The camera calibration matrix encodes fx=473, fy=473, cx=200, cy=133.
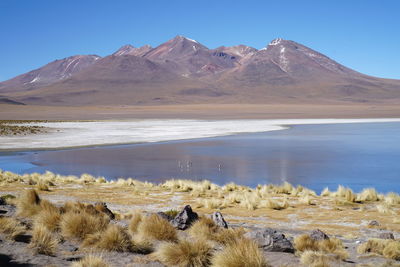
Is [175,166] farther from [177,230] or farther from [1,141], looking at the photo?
[1,141]

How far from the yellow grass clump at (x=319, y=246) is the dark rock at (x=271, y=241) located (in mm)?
151

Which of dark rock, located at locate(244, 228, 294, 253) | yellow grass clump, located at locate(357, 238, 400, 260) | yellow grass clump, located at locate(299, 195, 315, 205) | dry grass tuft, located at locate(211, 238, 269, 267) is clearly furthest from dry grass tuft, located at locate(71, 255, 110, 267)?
yellow grass clump, located at locate(299, 195, 315, 205)

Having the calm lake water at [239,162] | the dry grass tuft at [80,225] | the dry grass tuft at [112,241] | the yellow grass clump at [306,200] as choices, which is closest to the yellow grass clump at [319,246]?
the dry grass tuft at [112,241]

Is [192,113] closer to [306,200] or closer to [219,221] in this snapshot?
[306,200]

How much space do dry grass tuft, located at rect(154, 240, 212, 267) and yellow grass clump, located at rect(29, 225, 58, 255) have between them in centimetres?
148

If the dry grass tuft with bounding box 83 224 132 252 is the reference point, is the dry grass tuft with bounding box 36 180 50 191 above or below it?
below

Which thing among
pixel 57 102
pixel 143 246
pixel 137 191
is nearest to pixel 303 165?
pixel 137 191

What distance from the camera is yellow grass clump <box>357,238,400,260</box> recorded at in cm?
666

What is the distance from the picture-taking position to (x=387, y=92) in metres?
182

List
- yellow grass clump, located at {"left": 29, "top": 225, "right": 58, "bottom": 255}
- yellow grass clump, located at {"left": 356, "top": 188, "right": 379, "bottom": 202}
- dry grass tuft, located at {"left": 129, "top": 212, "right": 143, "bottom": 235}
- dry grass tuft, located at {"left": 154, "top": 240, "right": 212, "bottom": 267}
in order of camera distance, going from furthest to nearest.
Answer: yellow grass clump, located at {"left": 356, "top": 188, "right": 379, "bottom": 202}
dry grass tuft, located at {"left": 129, "top": 212, "right": 143, "bottom": 235}
yellow grass clump, located at {"left": 29, "top": 225, "right": 58, "bottom": 255}
dry grass tuft, located at {"left": 154, "top": 240, "right": 212, "bottom": 267}

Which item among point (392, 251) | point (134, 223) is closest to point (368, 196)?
point (392, 251)

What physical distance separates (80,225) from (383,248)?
15.0 ft

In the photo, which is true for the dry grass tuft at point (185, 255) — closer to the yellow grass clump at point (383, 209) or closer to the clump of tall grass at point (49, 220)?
the clump of tall grass at point (49, 220)

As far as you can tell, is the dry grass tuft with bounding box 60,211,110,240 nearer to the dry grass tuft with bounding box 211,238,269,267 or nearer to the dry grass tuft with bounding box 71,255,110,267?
the dry grass tuft with bounding box 71,255,110,267
